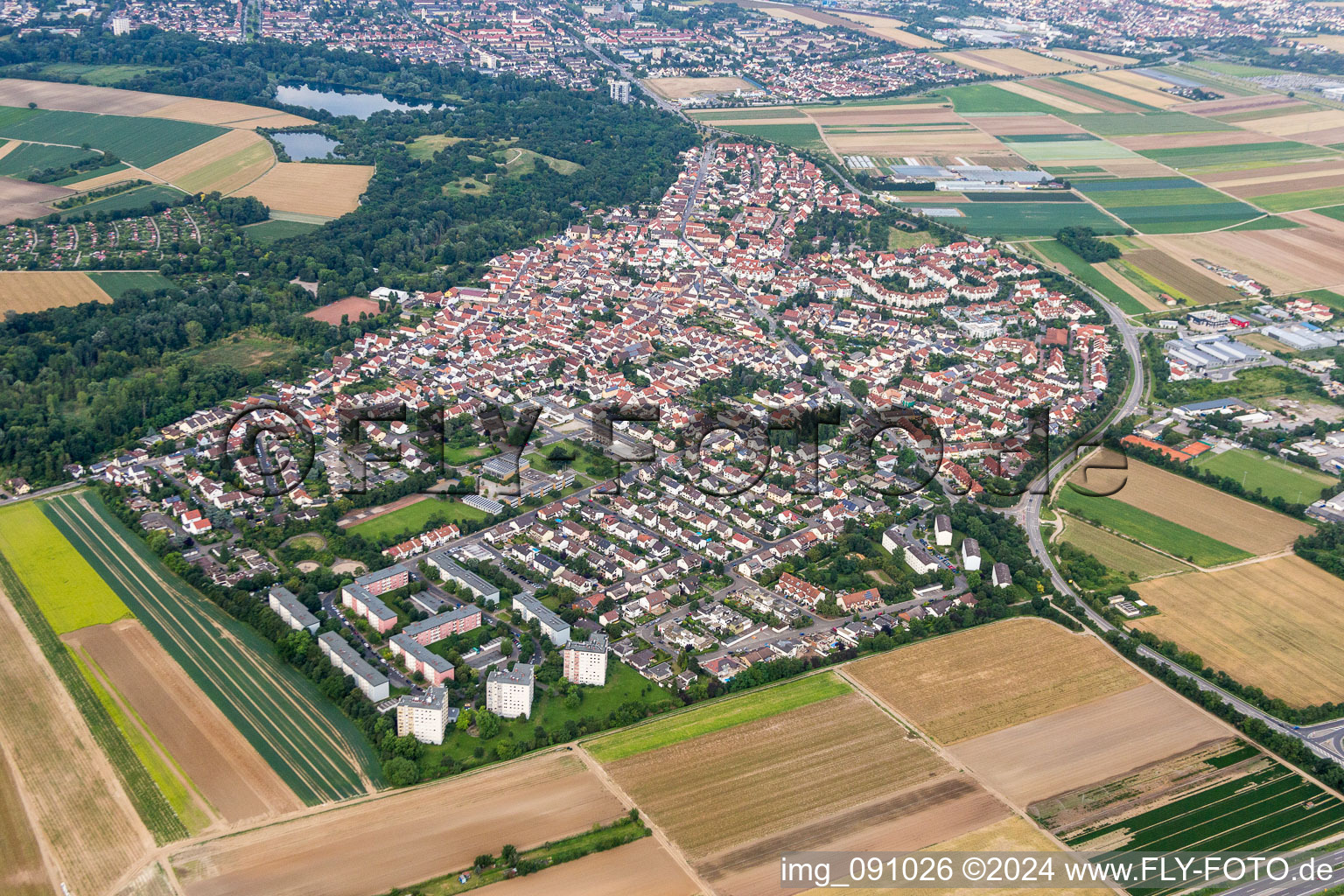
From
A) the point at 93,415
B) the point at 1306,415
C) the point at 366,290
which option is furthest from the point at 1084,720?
the point at 366,290

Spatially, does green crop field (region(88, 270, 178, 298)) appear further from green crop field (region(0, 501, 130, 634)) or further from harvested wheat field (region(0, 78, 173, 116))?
harvested wheat field (region(0, 78, 173, 116))

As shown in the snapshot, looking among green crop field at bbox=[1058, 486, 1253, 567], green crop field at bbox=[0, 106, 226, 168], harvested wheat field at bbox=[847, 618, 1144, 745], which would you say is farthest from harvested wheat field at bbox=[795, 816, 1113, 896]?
green crop field at bbox=[0, 106, 226, 168]

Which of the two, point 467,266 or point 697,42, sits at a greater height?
point 697,42

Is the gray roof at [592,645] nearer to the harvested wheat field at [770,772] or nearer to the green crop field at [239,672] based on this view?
the harvested wheat field at [770,772]

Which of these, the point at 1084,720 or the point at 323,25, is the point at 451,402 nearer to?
the point at 1084,720

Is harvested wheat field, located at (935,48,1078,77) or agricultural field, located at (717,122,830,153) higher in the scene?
harvested wheat field, located at (935,48,1078,77)

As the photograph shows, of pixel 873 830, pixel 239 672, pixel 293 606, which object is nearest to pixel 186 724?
pixel 239 672
